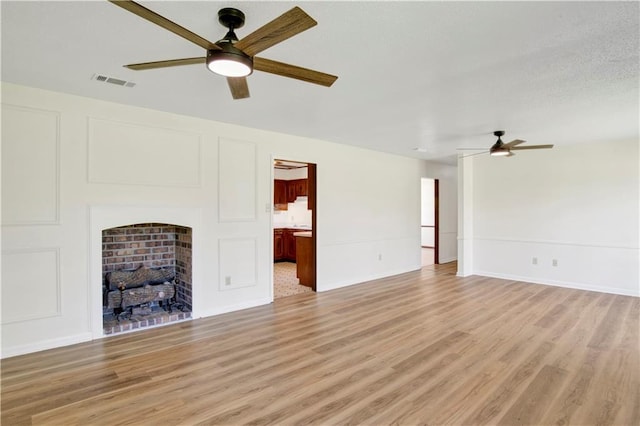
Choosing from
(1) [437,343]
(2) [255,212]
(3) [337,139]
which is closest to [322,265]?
(2) [255,212]

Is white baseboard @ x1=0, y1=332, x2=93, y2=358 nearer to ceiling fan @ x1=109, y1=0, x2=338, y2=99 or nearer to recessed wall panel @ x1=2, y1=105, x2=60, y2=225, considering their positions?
recessed wall panel @ x1=2, y1=105, x2=60, y2=225

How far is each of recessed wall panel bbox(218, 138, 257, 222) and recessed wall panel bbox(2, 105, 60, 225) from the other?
5.80ft

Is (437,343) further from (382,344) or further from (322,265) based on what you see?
(322,265)

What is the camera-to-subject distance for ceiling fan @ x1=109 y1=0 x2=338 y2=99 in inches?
61.8

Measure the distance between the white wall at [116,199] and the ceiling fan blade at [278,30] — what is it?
2.59 meters

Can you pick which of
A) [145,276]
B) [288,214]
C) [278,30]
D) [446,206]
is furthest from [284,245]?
[278,30]

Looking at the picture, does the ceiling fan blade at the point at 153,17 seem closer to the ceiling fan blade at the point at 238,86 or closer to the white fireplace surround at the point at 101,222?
the ceiling fan blade at the point at 238,86

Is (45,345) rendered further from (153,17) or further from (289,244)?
→ (289,244)

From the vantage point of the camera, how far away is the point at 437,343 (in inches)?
138

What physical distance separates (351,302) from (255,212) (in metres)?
1.97

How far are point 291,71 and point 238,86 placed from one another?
426mm

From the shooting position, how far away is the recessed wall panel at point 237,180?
455cm

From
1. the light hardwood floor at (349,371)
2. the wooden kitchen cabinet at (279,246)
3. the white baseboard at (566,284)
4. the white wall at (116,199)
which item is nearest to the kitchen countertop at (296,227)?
the wooden kitchen cabinet at (279,246)

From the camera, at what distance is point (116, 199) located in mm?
3707
